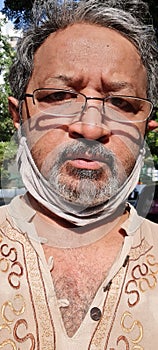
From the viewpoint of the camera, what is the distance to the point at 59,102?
6.44 feet

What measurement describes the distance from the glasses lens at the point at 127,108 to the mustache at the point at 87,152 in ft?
0.40

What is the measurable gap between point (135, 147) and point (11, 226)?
52 centimetres

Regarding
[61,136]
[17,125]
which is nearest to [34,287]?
[61,136]

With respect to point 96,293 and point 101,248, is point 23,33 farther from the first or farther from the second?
point 96,293

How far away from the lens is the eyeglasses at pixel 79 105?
75.4 inches

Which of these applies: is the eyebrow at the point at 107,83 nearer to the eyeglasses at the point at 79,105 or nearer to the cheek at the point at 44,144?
the eyeglasses at the point at 79,105

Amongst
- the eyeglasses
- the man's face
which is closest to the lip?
the man's face

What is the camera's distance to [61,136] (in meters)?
1.90

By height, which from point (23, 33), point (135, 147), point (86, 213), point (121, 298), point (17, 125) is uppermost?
point (23, 33)

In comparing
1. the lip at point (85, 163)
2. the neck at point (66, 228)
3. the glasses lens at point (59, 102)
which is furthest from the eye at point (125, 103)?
the neck at point (66, 228)

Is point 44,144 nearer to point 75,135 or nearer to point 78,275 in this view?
point 75,135

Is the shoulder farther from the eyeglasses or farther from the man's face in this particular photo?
the eyeglasses

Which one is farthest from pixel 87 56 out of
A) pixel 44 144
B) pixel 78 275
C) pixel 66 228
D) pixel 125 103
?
pixel 78 275

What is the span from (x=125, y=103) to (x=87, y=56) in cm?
21
